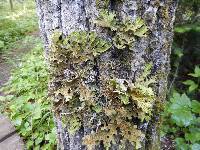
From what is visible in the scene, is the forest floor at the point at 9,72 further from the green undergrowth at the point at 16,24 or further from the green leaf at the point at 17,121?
the green undergrowth at the point at 16,24

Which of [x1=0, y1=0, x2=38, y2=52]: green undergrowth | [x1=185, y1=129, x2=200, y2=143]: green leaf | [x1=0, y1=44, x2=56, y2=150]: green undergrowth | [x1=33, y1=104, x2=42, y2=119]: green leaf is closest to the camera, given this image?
[x1=185, y1=129, x2=200, y2=143]: green leaf

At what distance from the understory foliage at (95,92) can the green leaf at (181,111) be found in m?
1.42

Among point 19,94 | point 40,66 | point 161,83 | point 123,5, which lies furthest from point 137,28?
point 40,66

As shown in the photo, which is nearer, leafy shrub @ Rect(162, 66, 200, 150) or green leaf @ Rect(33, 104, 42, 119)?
leafy shrub @ Rect(162, 66, 200, 150)

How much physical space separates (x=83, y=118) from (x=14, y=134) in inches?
82.2

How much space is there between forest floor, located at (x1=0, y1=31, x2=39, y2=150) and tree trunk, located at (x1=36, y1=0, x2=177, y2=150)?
1855 millimetres

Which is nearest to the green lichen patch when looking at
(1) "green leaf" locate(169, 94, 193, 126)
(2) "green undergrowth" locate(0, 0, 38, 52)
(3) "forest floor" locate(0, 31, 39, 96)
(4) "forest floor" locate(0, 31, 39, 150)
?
(1) "green leaf" locate(169, 94, 193, 126)

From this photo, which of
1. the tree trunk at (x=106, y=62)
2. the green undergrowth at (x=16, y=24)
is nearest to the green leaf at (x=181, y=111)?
the tree trunk at (x=106, y=62)

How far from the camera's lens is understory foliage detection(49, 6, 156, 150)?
1.39 m

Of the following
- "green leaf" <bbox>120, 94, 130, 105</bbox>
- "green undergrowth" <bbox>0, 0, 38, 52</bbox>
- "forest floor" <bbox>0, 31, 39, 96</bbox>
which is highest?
"green leaf" <bbox>120, 94, 130, 105</bbox>

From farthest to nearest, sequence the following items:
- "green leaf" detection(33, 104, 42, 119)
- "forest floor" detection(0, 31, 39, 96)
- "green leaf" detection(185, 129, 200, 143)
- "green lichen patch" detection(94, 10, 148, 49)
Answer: "forest floor" detection(0, 31, 39, 96)
"green leaf" detection(33, 104, 42, 119)
"green leaf" detection(185, 129, 200, 143)
"green lichen patch" detection(94, 10, 148, 49)

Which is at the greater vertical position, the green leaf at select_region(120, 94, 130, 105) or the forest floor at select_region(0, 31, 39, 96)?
the green leaf at select_region(120, 94, 130, 105)

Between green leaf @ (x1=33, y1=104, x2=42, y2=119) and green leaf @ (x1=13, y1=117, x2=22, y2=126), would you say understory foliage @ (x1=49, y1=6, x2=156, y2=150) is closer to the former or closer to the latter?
green leaf @ (x1=33, y1=104, x2=42, y2=119)

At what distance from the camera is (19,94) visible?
443cm
